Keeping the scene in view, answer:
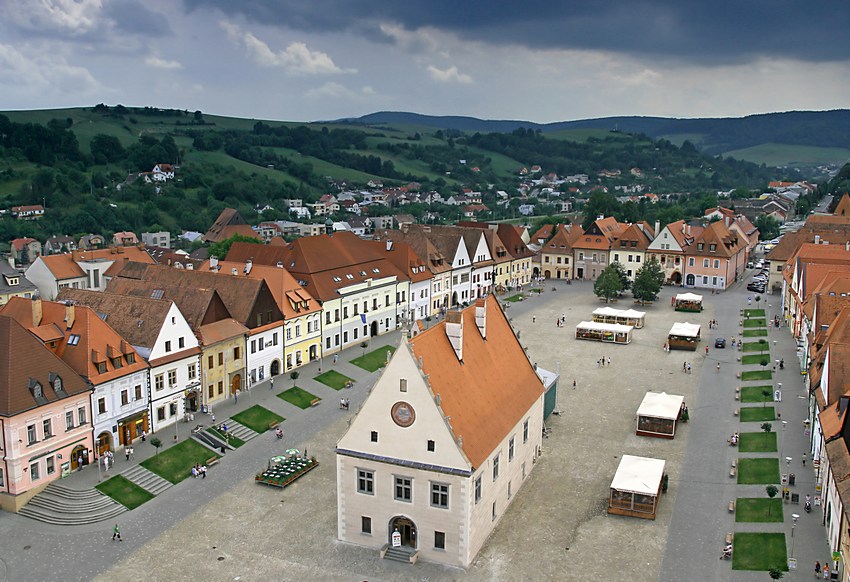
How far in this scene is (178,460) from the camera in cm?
4712

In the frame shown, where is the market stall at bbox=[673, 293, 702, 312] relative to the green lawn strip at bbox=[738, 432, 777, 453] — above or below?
above

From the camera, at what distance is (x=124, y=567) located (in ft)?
117

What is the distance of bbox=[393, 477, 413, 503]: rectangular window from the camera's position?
116 feet

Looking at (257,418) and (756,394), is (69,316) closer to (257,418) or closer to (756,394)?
(257,418)

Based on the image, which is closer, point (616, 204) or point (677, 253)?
point (677, 253)

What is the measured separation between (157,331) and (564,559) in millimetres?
30958

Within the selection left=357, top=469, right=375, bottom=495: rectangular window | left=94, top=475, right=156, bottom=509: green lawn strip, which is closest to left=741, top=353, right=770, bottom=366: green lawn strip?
left=357, top=469, right=375, bottom=495: rectangular window

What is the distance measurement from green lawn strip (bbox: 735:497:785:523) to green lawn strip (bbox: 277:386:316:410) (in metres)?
31.4

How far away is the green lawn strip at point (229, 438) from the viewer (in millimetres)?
50312

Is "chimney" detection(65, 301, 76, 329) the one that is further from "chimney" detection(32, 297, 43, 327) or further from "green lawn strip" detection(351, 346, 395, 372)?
"green lawn strip" detection(351, 346, 395, 372)

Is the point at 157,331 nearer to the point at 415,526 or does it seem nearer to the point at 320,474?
the point at 320,474

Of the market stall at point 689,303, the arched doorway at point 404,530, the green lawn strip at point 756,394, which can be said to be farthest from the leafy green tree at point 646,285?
the arched doorway at point 404,530

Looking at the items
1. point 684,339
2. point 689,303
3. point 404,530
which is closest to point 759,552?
point 404,530

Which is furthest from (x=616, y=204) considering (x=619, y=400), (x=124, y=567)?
(x=124, y=567)
